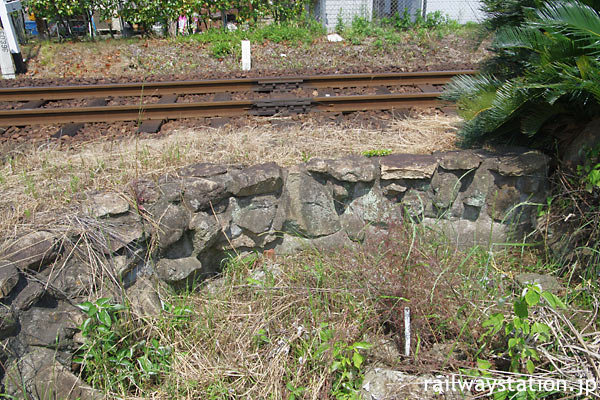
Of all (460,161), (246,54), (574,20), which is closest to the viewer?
(574,20)

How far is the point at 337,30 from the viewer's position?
430 inches

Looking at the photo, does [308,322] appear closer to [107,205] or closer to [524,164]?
[107,205]

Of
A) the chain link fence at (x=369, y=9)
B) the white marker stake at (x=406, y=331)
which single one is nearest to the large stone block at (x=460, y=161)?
the white marker stake at (x=406, y=331)

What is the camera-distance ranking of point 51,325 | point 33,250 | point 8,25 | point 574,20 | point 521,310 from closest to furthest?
point 521,310, point 51,325, point 33,250, point 574,20, point 8,25

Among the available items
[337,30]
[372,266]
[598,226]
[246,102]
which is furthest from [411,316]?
[337,30]

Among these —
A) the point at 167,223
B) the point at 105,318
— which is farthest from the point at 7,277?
the point at 167,223

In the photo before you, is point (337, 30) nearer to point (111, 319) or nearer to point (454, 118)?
point (454, 118)

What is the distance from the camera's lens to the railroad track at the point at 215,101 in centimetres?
574

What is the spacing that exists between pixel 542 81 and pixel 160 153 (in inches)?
119

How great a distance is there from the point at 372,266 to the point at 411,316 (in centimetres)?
43

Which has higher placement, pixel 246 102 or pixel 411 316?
pixel 246 102

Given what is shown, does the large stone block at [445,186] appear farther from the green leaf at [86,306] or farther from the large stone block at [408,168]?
the green leaf at [86,306]

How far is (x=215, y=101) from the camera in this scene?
6012 millimetres

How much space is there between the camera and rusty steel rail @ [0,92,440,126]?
572 centimetres
